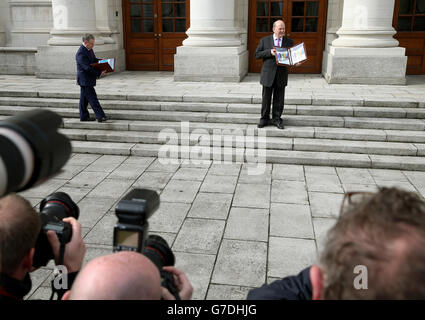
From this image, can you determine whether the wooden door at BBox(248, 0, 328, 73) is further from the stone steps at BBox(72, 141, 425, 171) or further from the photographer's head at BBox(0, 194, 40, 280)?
the photographer's head at BBox(0, 194, 40, 280)

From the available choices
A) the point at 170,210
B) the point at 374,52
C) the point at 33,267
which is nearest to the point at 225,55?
the point at 374,52

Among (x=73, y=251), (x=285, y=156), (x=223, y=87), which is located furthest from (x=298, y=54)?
(x=73, y=251)

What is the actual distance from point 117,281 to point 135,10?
12.6 metres

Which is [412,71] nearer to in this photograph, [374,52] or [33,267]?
[374,52]

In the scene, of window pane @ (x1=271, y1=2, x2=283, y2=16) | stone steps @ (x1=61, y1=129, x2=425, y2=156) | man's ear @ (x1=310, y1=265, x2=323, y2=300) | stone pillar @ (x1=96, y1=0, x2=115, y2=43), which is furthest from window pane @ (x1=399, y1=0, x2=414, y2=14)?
man's ear @ (x1=310, y1=265, x2=323, y2=300)

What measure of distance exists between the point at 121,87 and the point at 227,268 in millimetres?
6810

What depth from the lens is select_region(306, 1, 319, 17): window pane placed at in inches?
448

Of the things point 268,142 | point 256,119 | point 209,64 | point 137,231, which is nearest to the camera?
point 137,231

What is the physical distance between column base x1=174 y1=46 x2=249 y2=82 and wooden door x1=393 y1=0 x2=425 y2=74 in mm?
4672

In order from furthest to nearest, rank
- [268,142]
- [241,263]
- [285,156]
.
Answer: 1. [268,142]
2. [285,156]
3. [241,263]

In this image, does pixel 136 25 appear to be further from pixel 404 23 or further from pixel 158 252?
pixel 158 252

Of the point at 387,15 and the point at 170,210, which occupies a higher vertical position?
the point at 387,15

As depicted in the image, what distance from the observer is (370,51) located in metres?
9.40
